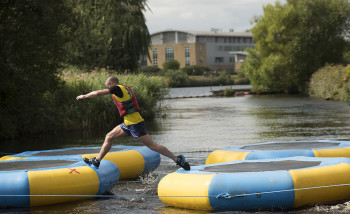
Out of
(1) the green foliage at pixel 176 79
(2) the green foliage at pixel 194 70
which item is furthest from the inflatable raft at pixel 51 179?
(2) the green foliage at pixel 194 70

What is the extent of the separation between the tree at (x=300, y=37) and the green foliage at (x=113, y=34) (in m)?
19.5

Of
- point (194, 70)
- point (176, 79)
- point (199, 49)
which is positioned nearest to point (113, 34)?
point (176, 79)

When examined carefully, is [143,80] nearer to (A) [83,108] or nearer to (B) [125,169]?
(A) [83,108]

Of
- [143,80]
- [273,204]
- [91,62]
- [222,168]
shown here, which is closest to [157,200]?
[222,168]

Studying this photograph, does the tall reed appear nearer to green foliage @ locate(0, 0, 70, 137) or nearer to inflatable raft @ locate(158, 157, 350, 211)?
green foliage @ locate(0, 0, 70, 137)

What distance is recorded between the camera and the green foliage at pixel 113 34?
3781cm

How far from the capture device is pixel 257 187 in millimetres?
8539

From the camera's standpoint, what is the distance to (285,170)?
29.3ft

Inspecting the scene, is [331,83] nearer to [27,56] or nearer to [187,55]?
[27,56]

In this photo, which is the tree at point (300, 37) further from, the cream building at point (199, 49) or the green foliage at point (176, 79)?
the cream building at point (199, 49)

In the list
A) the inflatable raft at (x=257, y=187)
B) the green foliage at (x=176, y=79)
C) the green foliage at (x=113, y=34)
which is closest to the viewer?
the inflatable raft at (x=257, y=187)

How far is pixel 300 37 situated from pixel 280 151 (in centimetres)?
4757

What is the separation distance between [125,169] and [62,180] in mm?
2350

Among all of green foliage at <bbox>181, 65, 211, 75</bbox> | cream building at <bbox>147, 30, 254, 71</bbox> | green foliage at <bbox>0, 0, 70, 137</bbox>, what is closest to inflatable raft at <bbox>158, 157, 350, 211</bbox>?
green foliage at <bbox>0, 0, 70, 137</bbox>
